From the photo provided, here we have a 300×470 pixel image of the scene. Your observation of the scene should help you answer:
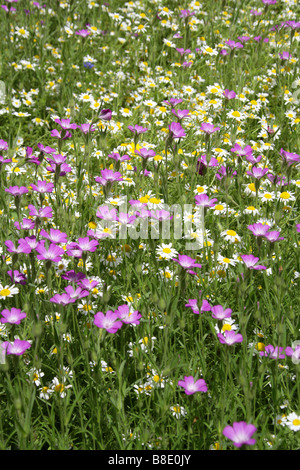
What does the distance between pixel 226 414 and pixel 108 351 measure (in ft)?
1.53

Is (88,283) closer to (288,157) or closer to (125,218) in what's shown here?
(125,218)

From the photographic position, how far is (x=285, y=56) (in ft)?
12.1

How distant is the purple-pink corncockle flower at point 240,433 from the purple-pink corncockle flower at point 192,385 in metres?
0.21

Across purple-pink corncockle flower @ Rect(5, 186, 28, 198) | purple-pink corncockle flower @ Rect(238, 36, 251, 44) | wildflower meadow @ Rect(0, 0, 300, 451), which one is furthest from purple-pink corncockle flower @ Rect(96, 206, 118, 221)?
purple-pink corncockle flower @ Rect(238, 36, 251, 44)

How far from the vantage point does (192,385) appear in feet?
5.34

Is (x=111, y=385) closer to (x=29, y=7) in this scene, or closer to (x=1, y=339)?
(x=1, y=339)

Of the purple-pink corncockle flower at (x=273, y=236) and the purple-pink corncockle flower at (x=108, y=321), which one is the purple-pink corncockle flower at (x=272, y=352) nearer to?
the purple-pink corncockle flower at (x=273, y=236)

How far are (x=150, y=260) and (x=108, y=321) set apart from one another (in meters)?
0.64

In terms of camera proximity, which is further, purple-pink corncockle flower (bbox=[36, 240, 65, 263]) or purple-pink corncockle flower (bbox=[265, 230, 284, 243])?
purple-pink corncockle flower (bbox=[265, 230, 284, 243])

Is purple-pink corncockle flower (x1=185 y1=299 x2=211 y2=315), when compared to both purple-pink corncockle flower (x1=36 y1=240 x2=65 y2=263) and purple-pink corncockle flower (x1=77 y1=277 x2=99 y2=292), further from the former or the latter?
purple-pink corncockle flower (x1=36 y1=240 x2=65 y2=263)

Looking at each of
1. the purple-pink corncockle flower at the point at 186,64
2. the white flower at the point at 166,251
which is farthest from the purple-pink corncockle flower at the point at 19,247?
the purple-pink corncockle flower at the point at 186,64

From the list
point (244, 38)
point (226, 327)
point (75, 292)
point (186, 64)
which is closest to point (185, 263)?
point (226, 327)

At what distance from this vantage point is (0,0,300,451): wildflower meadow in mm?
1695

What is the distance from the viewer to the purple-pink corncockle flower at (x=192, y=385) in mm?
1583
